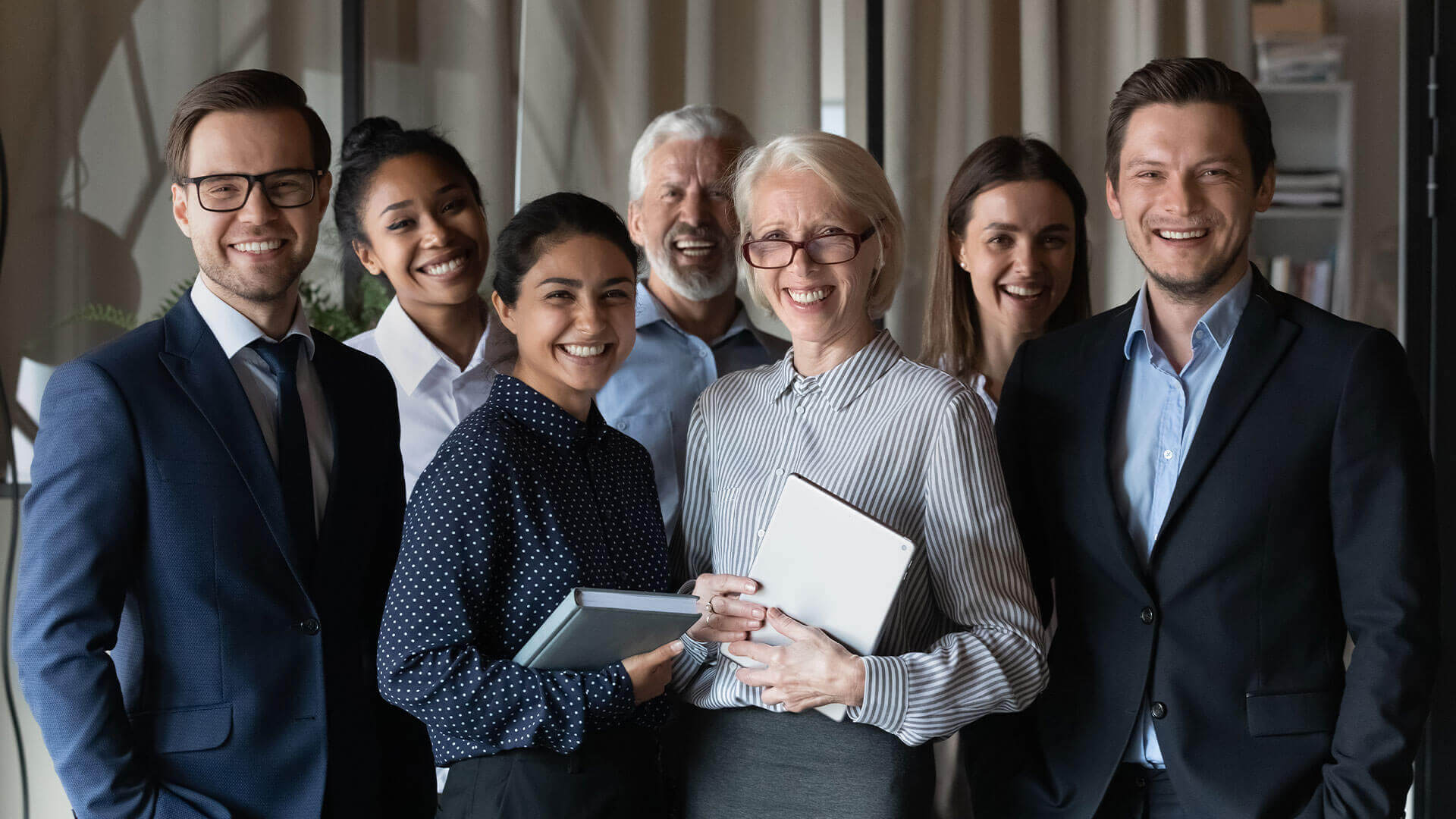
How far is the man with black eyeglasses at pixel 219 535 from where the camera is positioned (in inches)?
65.3

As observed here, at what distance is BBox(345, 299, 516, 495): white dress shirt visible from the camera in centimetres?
258

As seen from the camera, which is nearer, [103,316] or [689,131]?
[689,131]

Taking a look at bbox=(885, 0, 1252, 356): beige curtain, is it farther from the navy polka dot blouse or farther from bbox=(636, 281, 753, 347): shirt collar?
the navy polka dot blouse

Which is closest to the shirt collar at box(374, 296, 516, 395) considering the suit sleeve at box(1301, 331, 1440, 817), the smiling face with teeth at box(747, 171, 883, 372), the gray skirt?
the smiling face with teeth at box(747, 171, 883, 372)

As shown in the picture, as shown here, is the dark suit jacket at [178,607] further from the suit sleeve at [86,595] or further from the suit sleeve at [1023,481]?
the suit sleeve at [1023,481]

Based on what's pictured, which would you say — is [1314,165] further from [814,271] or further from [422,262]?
[422,262]

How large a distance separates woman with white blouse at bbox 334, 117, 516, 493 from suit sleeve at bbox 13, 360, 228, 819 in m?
0.88

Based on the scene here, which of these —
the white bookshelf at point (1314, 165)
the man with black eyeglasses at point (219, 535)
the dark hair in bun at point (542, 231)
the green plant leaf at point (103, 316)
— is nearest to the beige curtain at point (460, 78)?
the green plant leaf at point (103, 316)

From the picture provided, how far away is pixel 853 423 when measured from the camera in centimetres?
187

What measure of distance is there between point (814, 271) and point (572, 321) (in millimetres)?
412

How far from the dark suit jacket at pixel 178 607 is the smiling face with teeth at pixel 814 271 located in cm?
85

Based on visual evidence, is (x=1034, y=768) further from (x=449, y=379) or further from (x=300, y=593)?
(x=449, y=379)

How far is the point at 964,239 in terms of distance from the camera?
278 centimetres

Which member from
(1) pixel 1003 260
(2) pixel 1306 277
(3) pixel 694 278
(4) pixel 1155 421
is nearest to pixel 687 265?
(3) pixel 694 278
